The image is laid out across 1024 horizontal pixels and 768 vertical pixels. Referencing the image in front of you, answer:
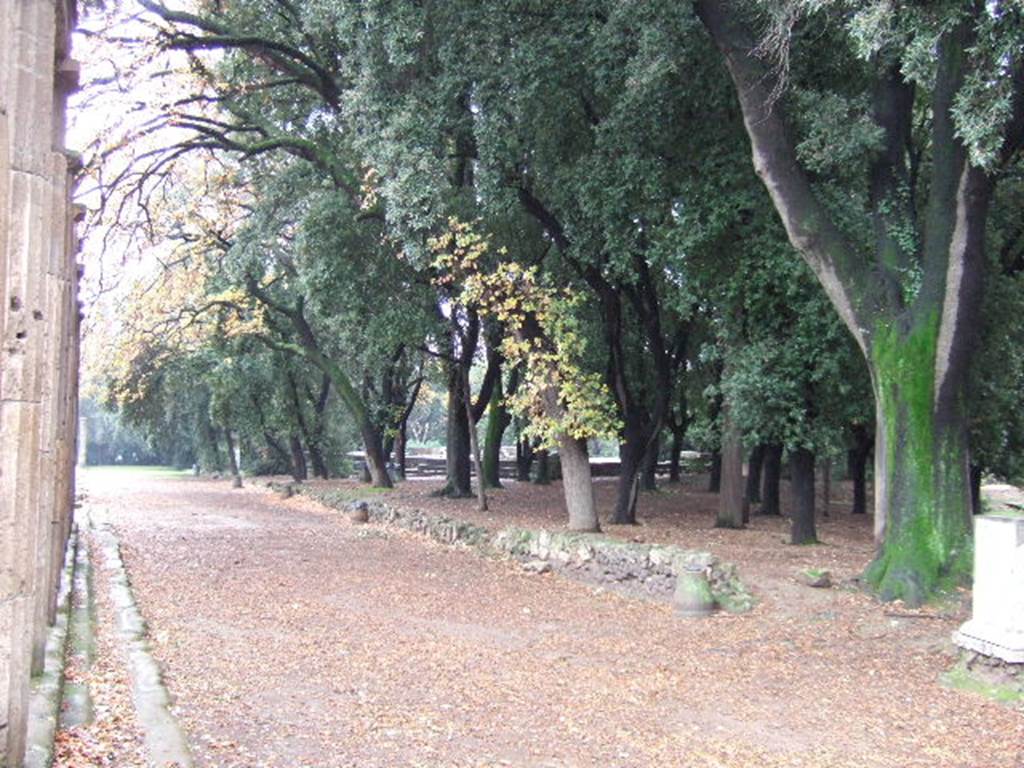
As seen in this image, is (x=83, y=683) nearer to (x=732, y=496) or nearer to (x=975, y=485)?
(x=732, y=496)

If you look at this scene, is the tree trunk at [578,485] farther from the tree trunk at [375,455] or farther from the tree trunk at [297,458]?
the tree trunk at [297,458]

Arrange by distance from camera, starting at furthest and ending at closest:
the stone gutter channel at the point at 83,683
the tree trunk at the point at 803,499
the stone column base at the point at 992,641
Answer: the tree trunk at the point at 803,499
the stone column base at the point at 992,641
the stone gutter channel at the point at 83,683

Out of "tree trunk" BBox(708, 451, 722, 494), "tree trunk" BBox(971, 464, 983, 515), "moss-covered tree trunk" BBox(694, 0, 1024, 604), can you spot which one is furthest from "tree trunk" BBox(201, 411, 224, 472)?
"moss-covered tree trunk" BBox(694, 0, 1024, 604)

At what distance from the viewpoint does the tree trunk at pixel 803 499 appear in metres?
13.6

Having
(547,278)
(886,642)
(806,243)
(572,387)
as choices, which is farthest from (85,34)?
(886,642)

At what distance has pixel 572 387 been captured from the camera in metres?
14.3

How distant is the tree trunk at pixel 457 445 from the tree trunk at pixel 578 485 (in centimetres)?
789

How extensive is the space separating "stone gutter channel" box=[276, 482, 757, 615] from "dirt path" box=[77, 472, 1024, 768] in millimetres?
288

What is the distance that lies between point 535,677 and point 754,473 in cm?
1533

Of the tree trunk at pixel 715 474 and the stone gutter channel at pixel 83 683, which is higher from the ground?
the tree trunk at pixel 715 474

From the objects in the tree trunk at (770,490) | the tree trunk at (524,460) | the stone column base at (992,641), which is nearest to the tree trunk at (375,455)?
the tree trunk at (524,460)

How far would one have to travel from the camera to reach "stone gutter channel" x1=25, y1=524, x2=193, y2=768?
526 cm

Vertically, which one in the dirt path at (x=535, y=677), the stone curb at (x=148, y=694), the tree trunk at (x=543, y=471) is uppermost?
the tree trunk at (x=543, y=471)

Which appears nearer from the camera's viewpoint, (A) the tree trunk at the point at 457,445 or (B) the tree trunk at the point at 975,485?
(B) the tree trunk at the point at 975,485
